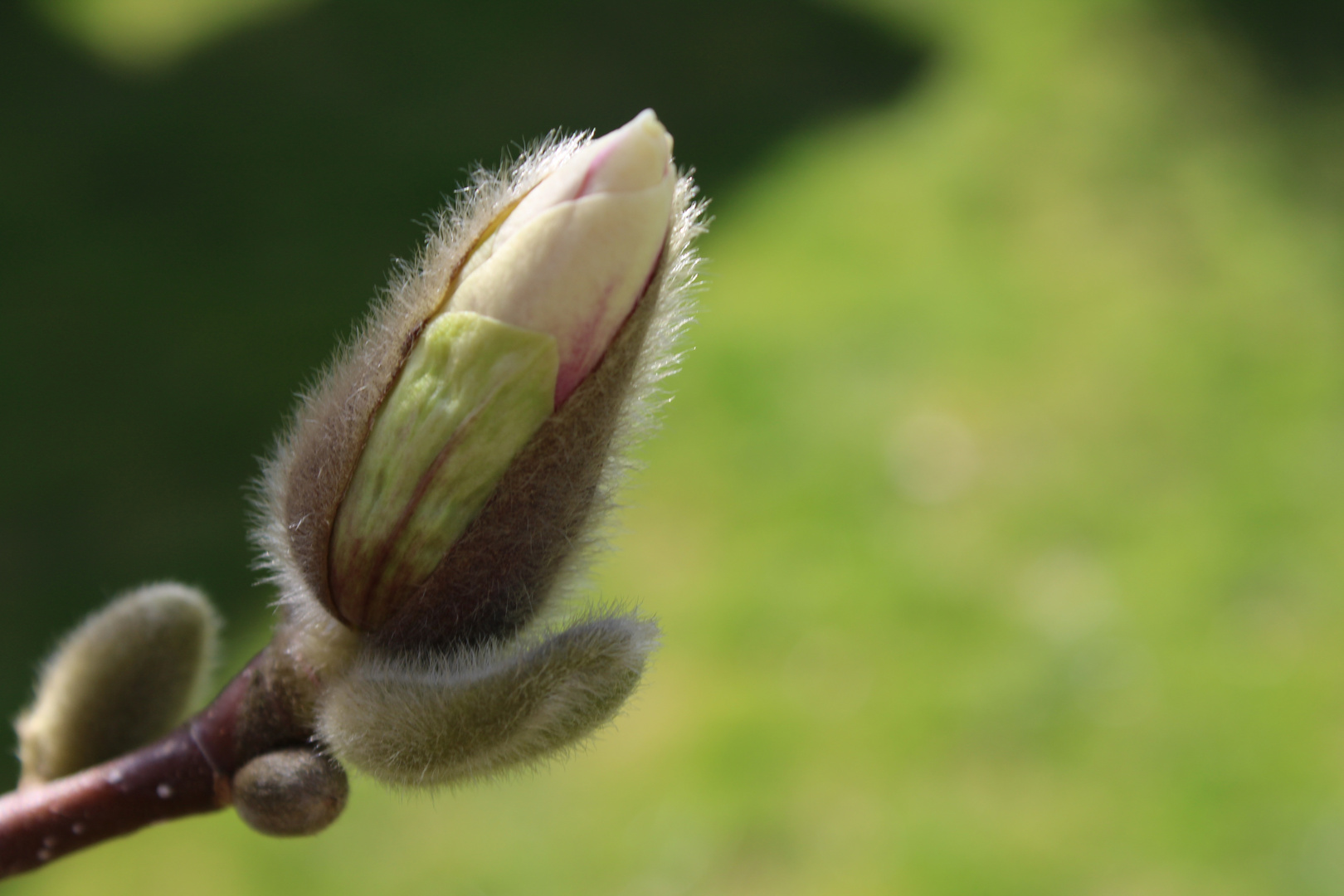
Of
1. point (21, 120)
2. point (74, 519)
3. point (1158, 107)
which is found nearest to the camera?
point (74, 519)

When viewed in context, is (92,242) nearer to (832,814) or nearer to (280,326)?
(280,326)

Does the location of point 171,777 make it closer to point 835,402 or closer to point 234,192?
point 835,402

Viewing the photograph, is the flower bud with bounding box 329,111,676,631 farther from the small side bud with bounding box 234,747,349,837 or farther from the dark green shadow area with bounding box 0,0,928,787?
the dark green shadow area with bounding box 0,0,928,787

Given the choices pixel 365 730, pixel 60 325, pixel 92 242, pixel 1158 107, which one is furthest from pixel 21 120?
pixel 365 730

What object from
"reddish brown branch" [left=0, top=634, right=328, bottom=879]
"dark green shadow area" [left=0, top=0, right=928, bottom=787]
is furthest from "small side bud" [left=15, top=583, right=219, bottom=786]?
"dark green shadow area" [left=0, top=0, right=928, bottom=787]

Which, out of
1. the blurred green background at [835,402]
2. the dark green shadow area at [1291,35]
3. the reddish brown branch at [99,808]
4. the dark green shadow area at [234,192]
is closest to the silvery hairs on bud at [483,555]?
the reddish brown branch at [99,808]

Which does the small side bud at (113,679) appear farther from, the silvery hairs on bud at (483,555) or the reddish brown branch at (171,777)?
the silvery hairs on bud at (483,555)

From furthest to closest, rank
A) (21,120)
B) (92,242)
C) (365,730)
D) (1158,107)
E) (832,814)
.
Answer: (1158,107)
(21,120)
(92,242)
(832,814)
(365,730)
